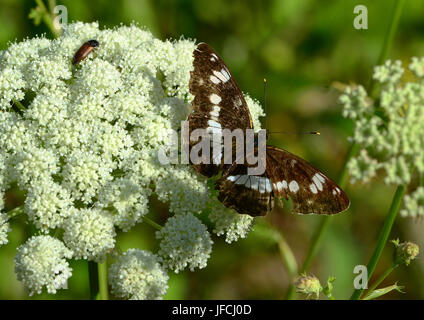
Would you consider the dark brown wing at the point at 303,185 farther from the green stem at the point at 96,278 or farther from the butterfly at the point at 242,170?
A: the green stem at the point at 96,278

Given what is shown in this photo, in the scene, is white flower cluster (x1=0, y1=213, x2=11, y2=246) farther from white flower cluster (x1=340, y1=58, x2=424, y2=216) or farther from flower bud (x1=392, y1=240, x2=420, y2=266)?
flower bud (x1=392, y1=240, x2=420, y2=266)

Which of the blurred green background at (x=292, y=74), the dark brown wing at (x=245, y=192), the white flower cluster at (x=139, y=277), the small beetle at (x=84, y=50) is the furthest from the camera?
the blurred green background at (x=292, y=74)

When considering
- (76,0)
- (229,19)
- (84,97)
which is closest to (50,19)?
(76,0)

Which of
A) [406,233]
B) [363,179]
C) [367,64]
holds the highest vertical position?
[367,64]

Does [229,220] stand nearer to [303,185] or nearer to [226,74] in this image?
[303,185]

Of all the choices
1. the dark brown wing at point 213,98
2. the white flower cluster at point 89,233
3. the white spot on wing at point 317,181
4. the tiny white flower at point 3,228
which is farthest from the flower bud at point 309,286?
the tiny white flower at point 3,228

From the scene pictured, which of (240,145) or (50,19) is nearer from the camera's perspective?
(240,145)

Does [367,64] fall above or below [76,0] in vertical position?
below

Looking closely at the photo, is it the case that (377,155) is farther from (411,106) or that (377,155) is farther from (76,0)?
(76,0)
